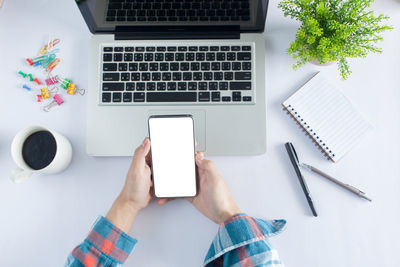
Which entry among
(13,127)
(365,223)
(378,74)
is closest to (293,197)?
(365,223)

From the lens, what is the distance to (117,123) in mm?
724

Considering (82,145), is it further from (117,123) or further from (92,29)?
(92,29)

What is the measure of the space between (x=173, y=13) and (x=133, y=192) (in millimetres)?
446

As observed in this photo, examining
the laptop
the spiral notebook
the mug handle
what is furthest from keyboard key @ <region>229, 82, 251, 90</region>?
the mug handle

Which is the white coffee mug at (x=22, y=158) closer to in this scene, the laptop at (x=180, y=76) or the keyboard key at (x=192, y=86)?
the laptop at (x=180, y=76)

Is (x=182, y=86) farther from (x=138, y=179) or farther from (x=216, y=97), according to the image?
(x=138, y=179)

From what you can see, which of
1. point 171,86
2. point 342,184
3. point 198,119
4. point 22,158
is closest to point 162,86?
point 171,86

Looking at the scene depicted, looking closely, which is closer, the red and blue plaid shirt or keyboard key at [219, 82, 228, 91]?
the red and blue plaid shirt

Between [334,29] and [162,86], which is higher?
[334,29]

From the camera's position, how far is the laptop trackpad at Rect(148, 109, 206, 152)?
0.72m

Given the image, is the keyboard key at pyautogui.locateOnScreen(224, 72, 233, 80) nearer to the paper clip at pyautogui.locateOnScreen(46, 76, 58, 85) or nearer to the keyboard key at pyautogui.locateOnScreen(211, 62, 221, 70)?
the keyboard key at pyautogui.locateOnScreen(211, 62, 221, 70)

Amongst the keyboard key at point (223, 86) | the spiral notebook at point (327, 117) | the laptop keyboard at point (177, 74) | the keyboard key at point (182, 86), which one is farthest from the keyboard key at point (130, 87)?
the spiral notebook at point (327, 117)

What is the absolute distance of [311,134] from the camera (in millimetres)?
714

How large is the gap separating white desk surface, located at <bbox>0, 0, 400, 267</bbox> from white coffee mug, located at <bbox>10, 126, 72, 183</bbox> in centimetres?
5
